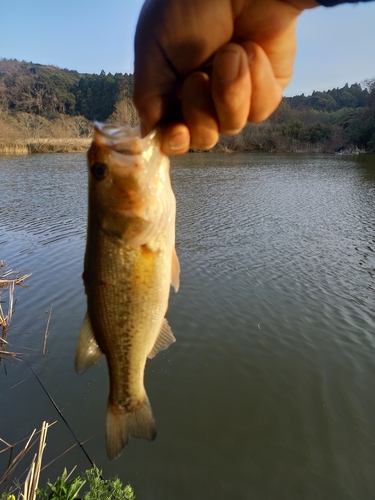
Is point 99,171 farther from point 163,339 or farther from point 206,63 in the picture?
point 163,339

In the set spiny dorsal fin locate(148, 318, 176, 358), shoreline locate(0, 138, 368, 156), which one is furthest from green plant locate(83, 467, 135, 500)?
shoreline locate(0, 138, 368, 156)

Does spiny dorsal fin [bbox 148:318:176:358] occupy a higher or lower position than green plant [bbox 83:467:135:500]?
higher

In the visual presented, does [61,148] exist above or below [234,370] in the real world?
above

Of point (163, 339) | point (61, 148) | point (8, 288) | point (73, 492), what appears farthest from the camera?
point (61, 148)

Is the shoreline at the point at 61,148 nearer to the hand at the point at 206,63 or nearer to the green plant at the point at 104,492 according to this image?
the green plant at the point at 104,492

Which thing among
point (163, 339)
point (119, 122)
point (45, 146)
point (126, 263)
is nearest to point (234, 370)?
point (163, 339)

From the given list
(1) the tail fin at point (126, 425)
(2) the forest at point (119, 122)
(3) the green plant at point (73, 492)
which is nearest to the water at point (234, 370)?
(3) the green plant at point (73, 492)

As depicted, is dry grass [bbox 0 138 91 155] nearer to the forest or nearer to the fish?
the forest

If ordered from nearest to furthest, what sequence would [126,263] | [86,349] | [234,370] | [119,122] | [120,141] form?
[120,141] < [126,263] < [86,349] < [234,370] < [119,122]
